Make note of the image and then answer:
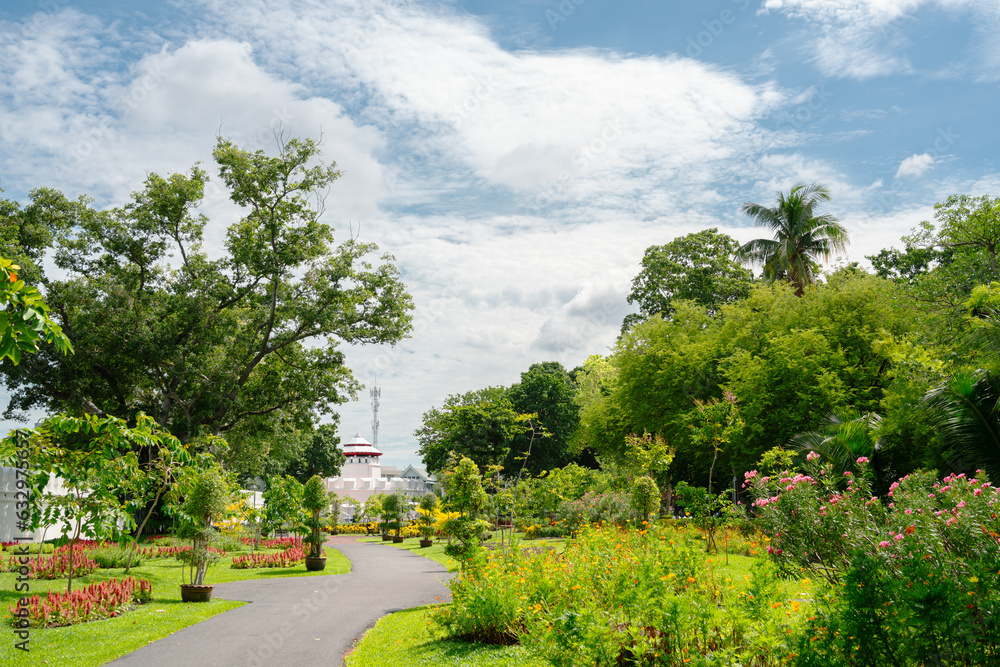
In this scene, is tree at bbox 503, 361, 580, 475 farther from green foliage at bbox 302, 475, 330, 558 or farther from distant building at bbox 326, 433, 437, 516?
green foliage at bbox 302, 475, 330, 558

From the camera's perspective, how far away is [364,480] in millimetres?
55250

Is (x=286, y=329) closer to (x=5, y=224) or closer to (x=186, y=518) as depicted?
(x=5, y=224)

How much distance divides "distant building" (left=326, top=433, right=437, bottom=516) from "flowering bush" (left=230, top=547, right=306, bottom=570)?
94.0 ft

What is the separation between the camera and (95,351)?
956 inches

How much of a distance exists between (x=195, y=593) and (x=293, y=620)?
3.04m

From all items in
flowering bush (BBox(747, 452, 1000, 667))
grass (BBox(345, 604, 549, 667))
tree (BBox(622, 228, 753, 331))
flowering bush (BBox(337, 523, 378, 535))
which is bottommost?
flowering bush (BBox(337, 523, 378, 535))

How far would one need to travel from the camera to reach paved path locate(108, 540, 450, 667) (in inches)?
326

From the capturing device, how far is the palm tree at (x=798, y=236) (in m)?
33.0

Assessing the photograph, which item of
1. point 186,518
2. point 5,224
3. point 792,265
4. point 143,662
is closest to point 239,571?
point 186,518

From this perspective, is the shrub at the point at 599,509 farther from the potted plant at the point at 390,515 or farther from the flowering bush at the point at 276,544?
the potted plant at the point at 390,515

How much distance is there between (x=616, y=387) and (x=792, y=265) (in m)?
11.2

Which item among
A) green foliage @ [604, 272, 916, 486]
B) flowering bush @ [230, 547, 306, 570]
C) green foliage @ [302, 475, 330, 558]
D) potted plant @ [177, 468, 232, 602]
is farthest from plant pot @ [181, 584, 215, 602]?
green foliage @ [604, 272, 916, 486]

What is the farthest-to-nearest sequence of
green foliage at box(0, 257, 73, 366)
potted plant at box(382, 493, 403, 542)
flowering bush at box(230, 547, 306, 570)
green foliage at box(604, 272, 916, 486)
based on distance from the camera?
potted plant at box(382, 493, 403, 542) < flowering bush at box(230, 547, 306, 570) < green foliage at box(604, 272, 916, 486) < green foliage at box(0, 257, 73, 366)

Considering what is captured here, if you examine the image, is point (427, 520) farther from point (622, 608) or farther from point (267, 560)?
point (622, 608)
